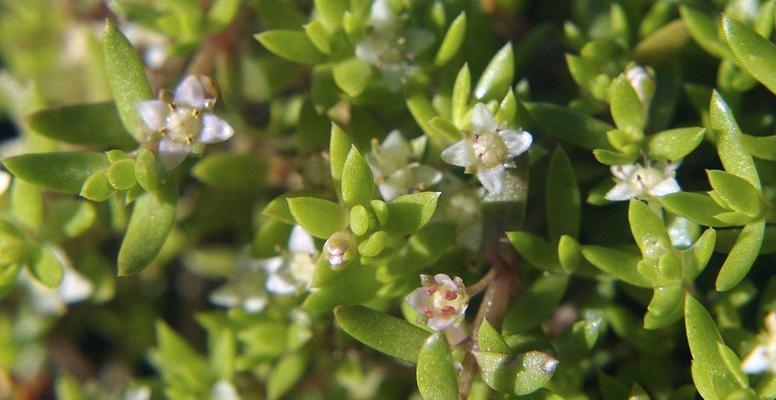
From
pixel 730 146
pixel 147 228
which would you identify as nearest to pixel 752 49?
pixel 730 146

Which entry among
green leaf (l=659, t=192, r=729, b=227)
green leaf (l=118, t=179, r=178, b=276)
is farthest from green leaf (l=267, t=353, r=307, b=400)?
green leaf (l=659, t=192, r=729, b=227)

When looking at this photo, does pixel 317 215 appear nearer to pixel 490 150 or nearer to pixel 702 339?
pixel 490 150

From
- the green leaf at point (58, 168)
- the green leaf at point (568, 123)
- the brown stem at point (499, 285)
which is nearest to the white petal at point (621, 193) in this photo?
the green leaf at point (568, 123)

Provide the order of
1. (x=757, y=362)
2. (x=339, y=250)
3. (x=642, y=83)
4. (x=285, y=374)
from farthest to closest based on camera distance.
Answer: (x=285, y=374)
(x=642, y=83)
(x=339, y=250)
(x=757, y=362)

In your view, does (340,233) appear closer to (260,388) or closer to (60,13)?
(260,388)

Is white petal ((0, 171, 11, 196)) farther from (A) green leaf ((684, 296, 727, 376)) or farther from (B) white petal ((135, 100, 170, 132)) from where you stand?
(A) green leaf ((684, 296, 727, 376))

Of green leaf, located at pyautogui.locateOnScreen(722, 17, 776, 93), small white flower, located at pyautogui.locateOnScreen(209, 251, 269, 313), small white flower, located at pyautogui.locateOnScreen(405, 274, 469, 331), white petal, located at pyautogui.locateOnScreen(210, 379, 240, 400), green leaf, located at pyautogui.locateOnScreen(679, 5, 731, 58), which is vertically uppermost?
green leaf, located at pyautogui.locateOnScreen(722, 17, 776, 93)

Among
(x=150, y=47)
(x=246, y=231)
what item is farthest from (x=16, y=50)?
(x=246, y=231)

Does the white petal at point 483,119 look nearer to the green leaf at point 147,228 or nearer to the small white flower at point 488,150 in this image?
the small white flower at point 488,150
